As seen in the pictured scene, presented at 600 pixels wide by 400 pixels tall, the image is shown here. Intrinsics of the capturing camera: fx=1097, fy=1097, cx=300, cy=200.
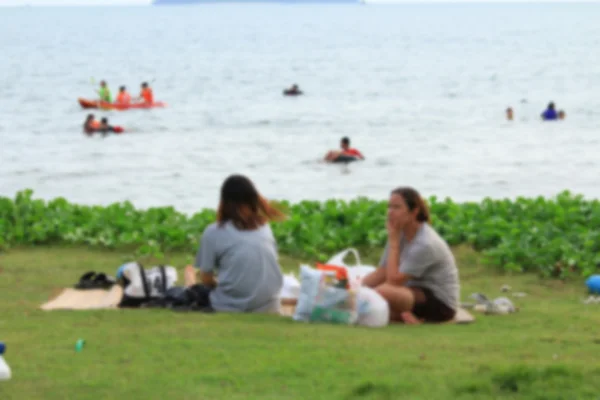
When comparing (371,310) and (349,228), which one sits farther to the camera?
(349,228)

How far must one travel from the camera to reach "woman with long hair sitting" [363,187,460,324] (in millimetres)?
8445

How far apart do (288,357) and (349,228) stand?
5660 millimetres

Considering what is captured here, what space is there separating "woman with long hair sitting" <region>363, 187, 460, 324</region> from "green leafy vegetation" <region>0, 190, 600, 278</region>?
278cm

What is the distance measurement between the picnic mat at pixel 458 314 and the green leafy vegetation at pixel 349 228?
7.74ft

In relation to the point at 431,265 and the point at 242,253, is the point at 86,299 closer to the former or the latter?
the point at 242,253

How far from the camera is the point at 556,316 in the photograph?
8.77 meters

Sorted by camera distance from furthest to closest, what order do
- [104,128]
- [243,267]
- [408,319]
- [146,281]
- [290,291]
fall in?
[104,128], [290,291], [146,281], [243,267], [408,319]

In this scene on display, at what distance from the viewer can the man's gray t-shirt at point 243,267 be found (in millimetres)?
8695

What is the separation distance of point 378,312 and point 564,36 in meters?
141

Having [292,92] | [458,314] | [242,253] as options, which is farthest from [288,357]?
[292,92]

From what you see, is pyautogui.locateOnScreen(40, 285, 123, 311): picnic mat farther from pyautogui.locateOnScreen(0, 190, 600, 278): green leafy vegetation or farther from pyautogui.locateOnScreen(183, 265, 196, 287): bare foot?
pyautogui.locateOnScreen(0, 190, 600, 278): green leafy vegetation

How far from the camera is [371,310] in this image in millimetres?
8258

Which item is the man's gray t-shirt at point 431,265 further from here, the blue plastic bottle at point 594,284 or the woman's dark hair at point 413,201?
the blue plastic bottle at point 594,284

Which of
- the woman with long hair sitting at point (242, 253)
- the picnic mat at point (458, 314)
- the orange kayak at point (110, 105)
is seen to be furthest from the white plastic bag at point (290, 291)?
the orange kayak at point (110, 105)
